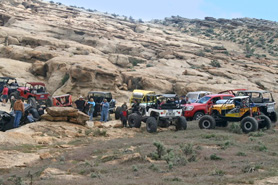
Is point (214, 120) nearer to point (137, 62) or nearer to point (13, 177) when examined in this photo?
point (13, 177)

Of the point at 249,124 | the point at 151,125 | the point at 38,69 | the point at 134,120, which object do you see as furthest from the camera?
the point at 38,69

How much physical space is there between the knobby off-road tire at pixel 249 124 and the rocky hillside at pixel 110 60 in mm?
15257

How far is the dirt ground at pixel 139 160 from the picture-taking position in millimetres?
7536

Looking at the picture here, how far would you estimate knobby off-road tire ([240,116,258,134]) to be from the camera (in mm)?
14516

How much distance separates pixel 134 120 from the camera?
56.5 ft

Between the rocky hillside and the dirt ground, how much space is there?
52.8 feet

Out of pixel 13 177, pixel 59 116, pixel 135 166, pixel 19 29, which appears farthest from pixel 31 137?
pixel 19 29

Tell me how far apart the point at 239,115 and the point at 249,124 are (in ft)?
3.45

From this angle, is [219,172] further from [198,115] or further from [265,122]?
[198,115]

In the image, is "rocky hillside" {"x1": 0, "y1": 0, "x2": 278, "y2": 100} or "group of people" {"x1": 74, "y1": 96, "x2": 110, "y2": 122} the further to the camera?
"rocky hillside" {"x1": 0, "y1": 0, "x2": 278, "y2": 100}

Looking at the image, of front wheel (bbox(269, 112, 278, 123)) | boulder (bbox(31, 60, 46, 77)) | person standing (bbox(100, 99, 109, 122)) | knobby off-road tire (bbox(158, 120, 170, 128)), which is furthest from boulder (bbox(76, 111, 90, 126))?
boulder (bbox(31, 60, 46, 77))

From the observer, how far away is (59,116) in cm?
1630

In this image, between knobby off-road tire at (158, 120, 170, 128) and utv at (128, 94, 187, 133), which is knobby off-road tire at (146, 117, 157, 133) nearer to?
utv at (128, 94, 187, 133)

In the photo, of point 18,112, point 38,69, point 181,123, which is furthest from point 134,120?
point 38,69
